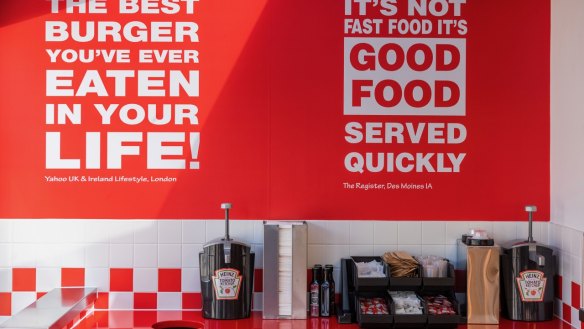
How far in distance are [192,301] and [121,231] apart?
44 centimetres

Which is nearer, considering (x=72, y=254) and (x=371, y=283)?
(x=371, y=283)

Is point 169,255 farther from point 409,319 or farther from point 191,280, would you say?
point 409,319

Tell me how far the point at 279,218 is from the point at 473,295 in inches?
34.6

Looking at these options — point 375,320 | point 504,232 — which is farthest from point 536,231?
point 375,320

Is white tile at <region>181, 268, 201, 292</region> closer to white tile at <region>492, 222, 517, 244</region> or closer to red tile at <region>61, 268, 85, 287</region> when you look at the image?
red tile at <region>61, 268, 85, 287</region>

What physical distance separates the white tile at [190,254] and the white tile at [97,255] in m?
0.34

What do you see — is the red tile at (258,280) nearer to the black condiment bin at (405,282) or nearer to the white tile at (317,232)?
the white tile at (317,232)

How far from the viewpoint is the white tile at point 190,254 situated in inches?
126

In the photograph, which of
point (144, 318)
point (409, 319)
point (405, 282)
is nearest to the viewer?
point (409, 319)

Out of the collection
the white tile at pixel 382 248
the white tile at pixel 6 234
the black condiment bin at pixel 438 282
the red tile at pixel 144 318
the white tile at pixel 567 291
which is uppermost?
the white tile at pixel 6 234

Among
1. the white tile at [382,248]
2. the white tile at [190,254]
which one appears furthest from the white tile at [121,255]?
the white tile at [382,248]

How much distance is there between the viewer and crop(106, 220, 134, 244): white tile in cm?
318

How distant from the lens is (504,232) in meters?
3.21

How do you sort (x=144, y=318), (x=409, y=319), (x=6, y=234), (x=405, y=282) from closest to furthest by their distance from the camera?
(x=409, y=319) → (x=405, y=282) → (x=144, y=318) → (x=6, y=234)
